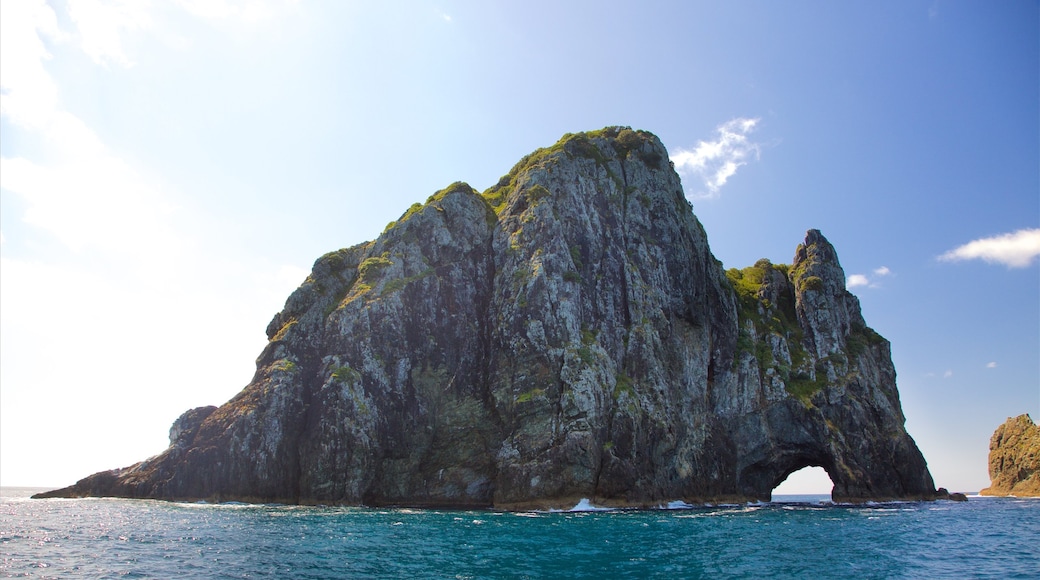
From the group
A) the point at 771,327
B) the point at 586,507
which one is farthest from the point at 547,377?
the point at 771,327

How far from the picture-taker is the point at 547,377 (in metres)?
70.5

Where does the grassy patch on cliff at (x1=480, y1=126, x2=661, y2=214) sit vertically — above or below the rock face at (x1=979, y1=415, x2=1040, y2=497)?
above

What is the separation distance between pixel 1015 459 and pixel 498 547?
13170 cm

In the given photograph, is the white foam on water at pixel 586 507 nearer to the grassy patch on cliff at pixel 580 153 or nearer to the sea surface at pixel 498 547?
the sea surface at pixel 498 547

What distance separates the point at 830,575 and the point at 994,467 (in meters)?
132

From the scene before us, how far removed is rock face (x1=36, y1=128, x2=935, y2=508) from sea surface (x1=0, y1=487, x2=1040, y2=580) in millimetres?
19540

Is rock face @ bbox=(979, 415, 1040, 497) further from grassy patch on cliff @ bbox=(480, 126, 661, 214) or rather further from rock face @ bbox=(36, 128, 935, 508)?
grassy patch on cliff @ bbox=(480, 126, 661, 214)

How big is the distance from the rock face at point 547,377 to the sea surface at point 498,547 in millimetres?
19540

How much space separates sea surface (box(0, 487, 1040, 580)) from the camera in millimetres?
25859

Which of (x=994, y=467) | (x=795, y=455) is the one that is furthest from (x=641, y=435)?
(x=994, y=467)

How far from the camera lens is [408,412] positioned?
74562 mm

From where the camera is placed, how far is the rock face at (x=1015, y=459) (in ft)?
361

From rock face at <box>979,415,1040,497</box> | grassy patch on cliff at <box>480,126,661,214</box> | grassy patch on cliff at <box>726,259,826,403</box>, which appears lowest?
rock face at <box>979,415,1040,497</box>

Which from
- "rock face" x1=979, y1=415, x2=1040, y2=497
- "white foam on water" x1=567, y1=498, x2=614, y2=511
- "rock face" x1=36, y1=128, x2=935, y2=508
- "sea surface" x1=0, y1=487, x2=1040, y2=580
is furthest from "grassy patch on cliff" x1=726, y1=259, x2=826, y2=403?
"rock face" x1=979, y1=415, x2=1040, y2=497
